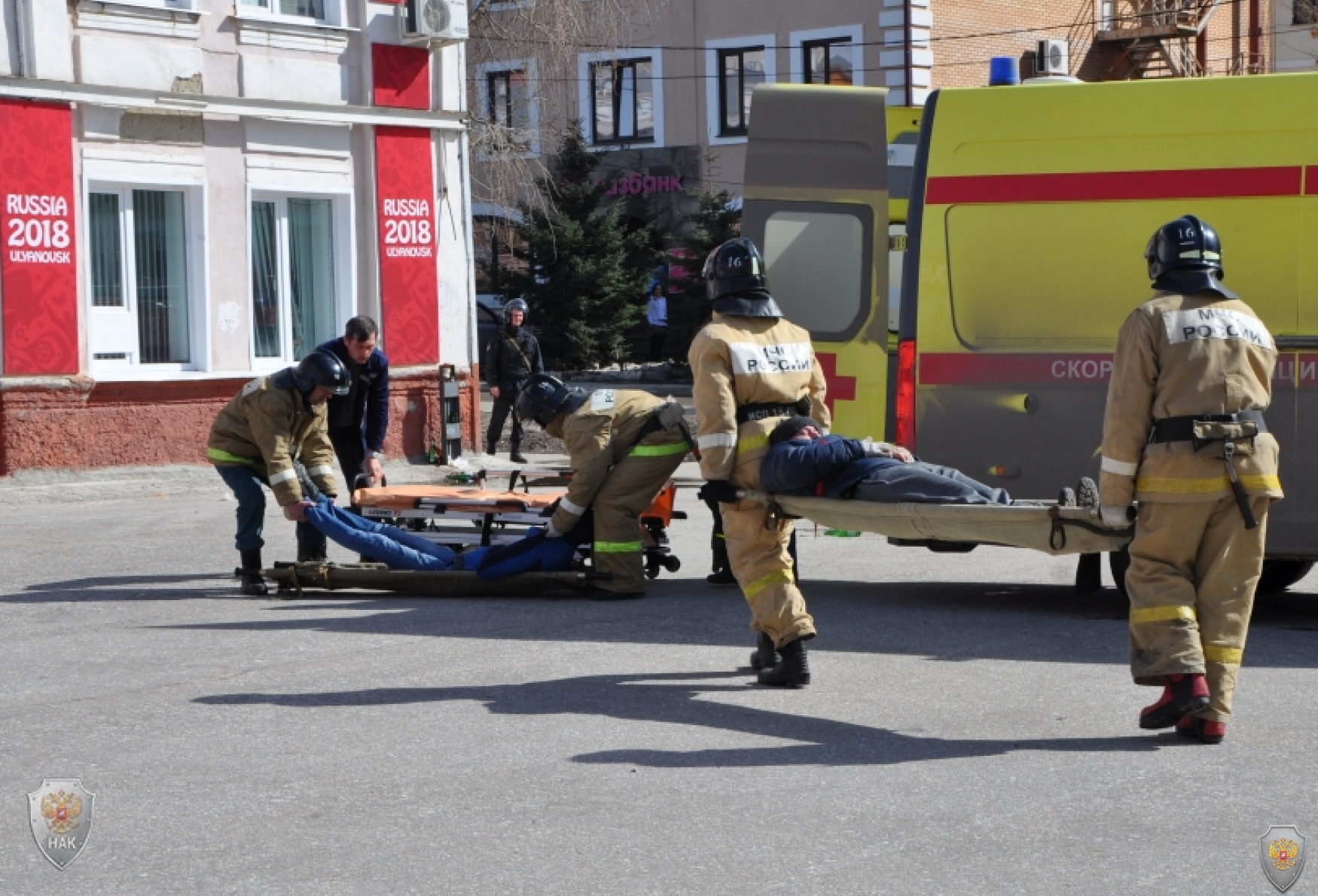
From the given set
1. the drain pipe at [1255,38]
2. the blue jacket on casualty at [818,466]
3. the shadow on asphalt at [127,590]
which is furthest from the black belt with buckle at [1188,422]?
the drain pipe at [1255,38]

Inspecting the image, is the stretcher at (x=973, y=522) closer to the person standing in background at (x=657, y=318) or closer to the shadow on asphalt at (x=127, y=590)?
the shadow on asphalt at (x=127, y=590)

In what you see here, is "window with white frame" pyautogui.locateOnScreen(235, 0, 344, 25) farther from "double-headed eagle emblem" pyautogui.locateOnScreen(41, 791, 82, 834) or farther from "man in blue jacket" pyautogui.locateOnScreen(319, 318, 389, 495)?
"double-headed eagle emblem" pyautogui.locateOnScreen(41, 791, 82, 834)

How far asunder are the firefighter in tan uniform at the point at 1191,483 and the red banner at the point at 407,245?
1327cm

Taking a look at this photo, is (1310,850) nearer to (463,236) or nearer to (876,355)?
(876,355)

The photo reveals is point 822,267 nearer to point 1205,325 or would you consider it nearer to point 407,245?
point 1205,325

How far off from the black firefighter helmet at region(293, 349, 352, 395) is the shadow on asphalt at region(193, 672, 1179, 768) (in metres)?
3.04

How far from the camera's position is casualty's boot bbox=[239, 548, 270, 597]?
10180mm

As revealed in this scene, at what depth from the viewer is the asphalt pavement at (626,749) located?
193 inches

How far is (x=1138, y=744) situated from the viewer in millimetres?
6355

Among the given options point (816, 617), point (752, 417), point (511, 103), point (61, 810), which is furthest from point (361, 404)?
point (511, 103)

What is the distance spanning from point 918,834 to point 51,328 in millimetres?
12887

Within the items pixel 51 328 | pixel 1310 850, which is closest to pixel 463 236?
pixel 51 328

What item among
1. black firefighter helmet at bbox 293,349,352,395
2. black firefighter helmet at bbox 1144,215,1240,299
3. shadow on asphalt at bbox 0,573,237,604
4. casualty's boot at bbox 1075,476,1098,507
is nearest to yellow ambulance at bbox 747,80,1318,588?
casualty's boot at bbox 1075,476,1098,507

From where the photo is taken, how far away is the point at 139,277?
1727 cm
